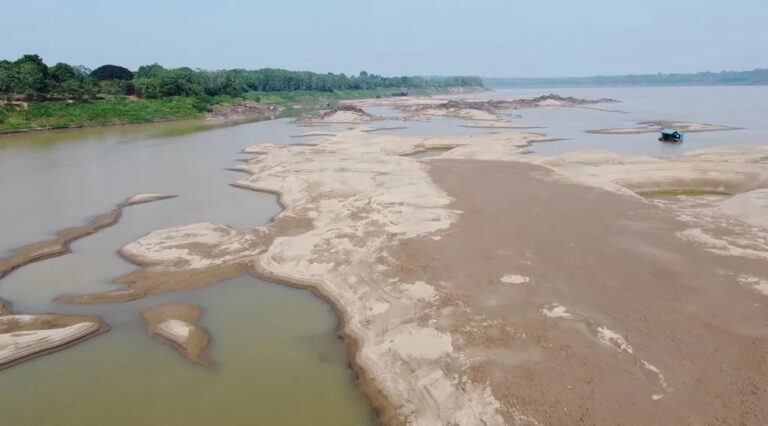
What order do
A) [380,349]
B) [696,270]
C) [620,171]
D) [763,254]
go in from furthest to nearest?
[620,171] → [763,254] → [696,270] → [380,349]

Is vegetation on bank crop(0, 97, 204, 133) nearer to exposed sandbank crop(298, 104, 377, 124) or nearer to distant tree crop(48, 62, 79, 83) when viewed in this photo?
distant tree crop(48, 62, 79, 83)

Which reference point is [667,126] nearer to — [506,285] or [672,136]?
[672,136]

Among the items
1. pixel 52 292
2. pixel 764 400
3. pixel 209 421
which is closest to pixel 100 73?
pixel 52 292

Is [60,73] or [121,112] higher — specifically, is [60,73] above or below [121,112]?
above

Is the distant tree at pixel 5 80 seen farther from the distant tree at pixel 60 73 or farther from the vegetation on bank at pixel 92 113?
the distant tree at pixel 60 73

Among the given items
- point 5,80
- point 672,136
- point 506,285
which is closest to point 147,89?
point 5,80

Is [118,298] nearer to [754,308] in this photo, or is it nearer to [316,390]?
[316,390]

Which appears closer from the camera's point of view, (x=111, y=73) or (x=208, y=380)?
(x=208, y=380)
